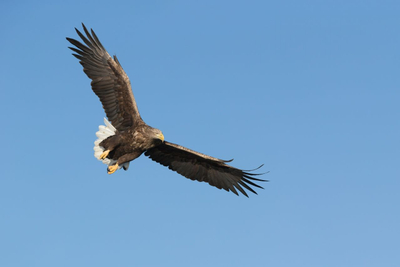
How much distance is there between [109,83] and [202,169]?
129 inches

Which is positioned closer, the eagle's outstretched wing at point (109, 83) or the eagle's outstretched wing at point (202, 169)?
the eagle's outstretched wing at point (109, 83)

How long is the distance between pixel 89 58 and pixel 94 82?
635 millimetres

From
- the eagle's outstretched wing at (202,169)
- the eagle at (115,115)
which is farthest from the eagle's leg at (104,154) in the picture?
the eagle's outstretched wing at (202,169)

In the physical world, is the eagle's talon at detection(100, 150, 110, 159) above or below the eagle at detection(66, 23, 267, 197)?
below

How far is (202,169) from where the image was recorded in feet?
45.9

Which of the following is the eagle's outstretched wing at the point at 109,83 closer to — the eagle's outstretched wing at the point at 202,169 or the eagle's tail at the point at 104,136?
the eagle's tail at the point at 104,136

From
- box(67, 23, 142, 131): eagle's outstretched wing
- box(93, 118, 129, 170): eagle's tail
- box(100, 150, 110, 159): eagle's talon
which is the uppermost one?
box(67, 23, 142, 131): eagle's outstretched wing

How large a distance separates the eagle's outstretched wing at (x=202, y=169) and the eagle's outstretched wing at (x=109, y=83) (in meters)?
1.38

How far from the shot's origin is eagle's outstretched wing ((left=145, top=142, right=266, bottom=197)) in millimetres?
13656

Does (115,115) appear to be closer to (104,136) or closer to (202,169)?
(104,136)

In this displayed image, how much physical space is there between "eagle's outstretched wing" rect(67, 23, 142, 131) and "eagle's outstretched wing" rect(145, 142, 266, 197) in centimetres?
138

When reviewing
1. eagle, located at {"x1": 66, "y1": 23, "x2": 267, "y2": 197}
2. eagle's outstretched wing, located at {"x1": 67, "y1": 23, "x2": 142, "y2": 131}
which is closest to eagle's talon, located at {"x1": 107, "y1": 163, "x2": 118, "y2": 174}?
eagle, located at {"x1": 66, "y1": 23, "x2": 267, "y2": 197}

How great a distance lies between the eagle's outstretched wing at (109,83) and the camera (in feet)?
41.0

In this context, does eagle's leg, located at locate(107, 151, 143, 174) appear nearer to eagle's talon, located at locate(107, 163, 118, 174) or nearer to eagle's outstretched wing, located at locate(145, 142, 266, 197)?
eagle's talon, located at locate(107, 163, 118, 174)
